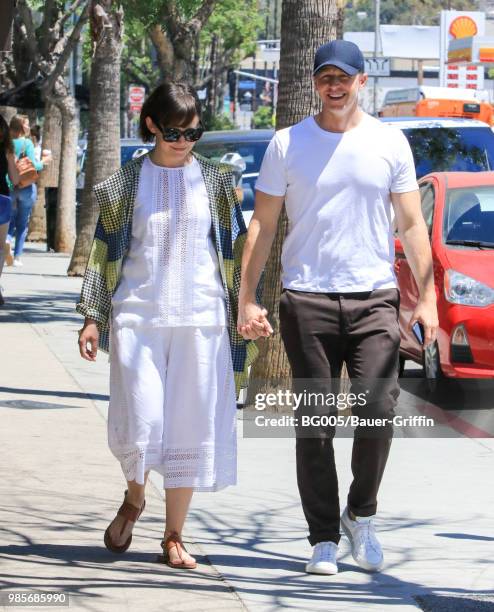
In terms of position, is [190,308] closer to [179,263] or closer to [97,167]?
[179,263]

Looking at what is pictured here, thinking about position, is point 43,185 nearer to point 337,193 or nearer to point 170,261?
point 170,261

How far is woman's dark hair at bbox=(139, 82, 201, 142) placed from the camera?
219 inches

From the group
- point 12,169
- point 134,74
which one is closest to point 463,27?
point 134,74

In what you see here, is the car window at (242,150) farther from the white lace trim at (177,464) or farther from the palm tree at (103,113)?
the white lace trim at (177,464)

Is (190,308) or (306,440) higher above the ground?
(190,308)

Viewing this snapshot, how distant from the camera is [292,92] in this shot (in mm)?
9195

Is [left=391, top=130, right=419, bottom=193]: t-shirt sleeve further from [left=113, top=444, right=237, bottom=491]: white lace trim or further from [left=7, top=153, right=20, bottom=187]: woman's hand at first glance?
[left=7, top=153, right=20, bottom=187]: woman's hand

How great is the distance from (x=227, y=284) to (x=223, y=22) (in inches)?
1815

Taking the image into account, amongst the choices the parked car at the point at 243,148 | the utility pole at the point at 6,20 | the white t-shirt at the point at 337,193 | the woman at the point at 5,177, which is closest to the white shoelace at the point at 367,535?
the white t-shirt at the point at 337,193

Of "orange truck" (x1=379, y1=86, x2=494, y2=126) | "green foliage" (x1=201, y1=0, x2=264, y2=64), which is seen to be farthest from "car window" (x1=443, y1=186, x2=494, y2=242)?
"green foliage" (x1=201, y1=0, x2=264, y2=64)

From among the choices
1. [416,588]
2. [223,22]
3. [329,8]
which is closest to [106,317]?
[416,588]

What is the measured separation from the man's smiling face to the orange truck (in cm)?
2335

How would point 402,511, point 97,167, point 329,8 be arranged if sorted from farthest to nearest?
1. point 97,167
2. point 329,8
3. point 402,511

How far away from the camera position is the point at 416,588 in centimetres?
540
